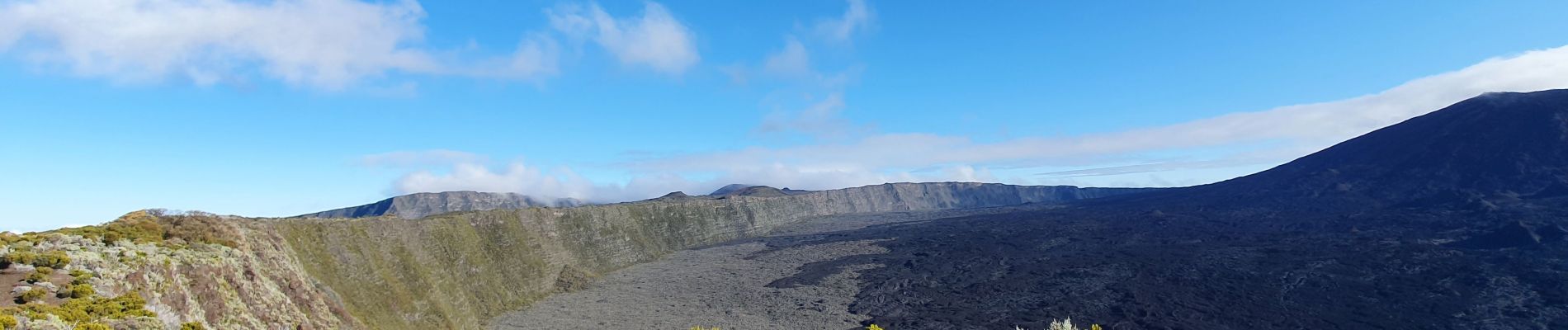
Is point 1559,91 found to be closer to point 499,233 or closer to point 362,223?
point 499,233

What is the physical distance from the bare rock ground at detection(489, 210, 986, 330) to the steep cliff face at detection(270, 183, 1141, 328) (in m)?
3.25

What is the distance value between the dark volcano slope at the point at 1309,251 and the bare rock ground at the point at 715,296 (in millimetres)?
3567

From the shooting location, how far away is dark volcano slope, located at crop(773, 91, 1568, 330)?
50.2 meters

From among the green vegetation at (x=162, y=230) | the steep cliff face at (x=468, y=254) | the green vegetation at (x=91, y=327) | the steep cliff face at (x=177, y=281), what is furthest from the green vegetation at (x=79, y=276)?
the steep cliff face at (x=468, y=254)

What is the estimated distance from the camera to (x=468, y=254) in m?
61.8

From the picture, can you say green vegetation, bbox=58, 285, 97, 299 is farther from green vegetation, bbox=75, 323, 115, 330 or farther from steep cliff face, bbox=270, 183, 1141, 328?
steep cliff face, bbox=270, 183, 1141, 328

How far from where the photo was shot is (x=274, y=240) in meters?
38.8

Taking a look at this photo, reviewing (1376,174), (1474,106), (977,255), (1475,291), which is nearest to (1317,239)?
(1475,291)

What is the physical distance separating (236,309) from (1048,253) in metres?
79.4

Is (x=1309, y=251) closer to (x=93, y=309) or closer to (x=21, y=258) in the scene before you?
(x=93, y=309)

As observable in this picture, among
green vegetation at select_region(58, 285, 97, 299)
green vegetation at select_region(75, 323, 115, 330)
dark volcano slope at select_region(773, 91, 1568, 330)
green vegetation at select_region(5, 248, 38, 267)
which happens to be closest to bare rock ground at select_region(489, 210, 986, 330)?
dark volcano slope at select_region(773, 91, 1568, 330)

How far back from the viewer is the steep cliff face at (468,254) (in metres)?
43.7

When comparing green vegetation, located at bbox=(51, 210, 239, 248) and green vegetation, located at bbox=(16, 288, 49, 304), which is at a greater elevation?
green vegetation, located at bbox=(51, 210, 239, 248)

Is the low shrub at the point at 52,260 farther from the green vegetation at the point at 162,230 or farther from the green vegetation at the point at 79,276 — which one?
the green vegetation at the point at 162,230
